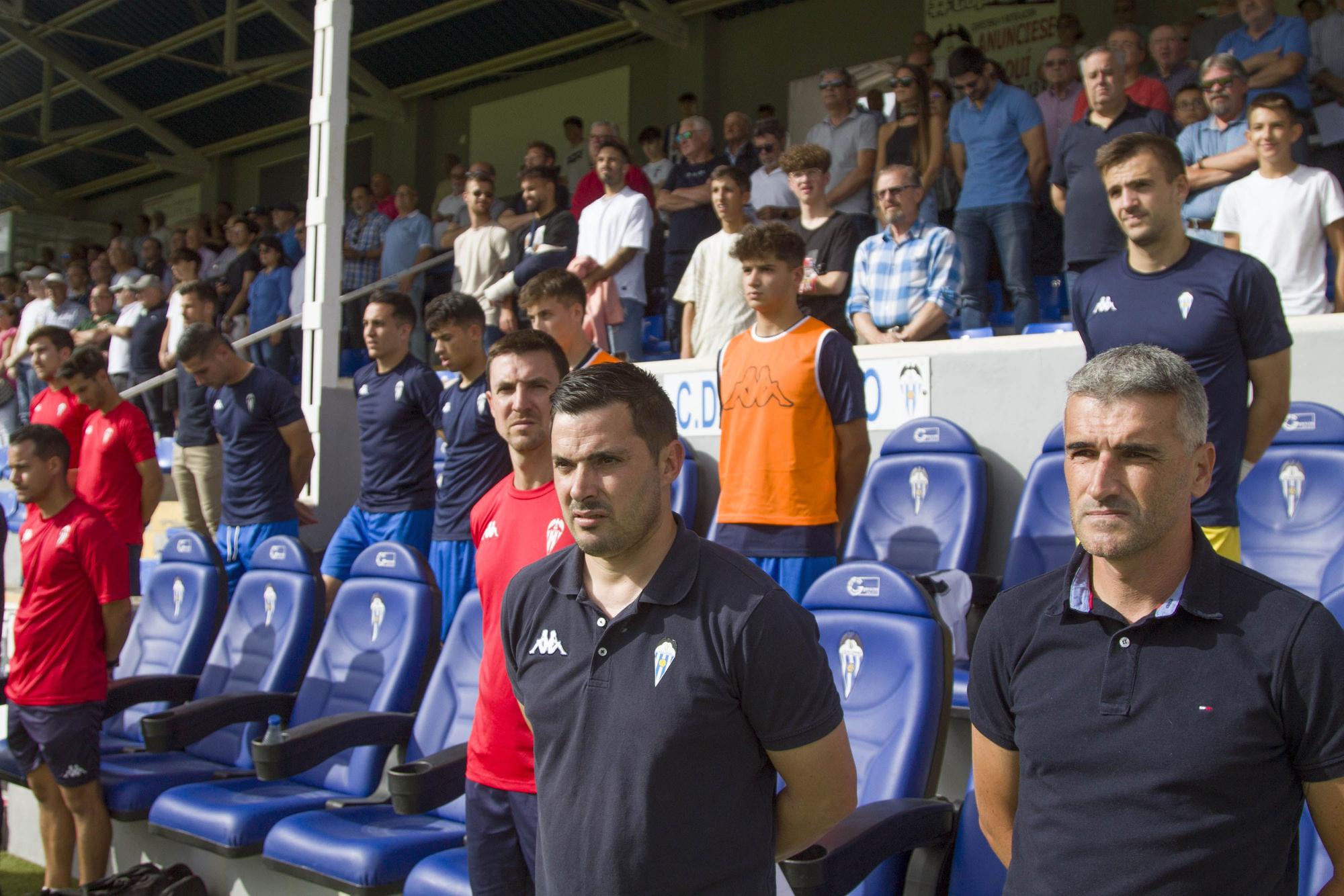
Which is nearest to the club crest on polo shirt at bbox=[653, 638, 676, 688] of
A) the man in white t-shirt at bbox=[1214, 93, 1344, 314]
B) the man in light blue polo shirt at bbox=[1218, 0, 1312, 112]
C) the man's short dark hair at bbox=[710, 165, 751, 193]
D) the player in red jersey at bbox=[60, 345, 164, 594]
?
the man in white t-shirt at bbox=[1214, 93, 1344, 314]

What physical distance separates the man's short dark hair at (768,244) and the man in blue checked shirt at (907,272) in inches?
53.3

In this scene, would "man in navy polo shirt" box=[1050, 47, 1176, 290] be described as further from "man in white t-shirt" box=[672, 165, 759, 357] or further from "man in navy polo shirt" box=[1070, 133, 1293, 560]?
"man in navy polo shirt" box=[1070, 133, 1293, 560]

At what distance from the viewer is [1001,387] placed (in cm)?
493

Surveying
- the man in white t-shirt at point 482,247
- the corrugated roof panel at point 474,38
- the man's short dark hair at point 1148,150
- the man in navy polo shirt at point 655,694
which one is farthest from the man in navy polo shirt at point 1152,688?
the corrugated roof panel at point 474,38

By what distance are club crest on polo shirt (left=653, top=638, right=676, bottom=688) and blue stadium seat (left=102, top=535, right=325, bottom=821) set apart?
3.03m

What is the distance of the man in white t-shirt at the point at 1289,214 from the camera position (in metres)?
4.95

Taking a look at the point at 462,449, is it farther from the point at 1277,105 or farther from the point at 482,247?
the point at 1277,105

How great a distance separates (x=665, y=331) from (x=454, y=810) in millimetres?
4816

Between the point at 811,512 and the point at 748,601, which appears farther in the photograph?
the point at 811,512

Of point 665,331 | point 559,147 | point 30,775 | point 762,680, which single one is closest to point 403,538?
point 30,775

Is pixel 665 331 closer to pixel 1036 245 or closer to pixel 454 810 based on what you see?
pixel 1036 245

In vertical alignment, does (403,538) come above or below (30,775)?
above

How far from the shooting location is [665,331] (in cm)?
816

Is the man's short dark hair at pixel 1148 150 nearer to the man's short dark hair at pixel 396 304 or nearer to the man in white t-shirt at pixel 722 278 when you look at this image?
the man in white t-shirt at pixel 722 278
